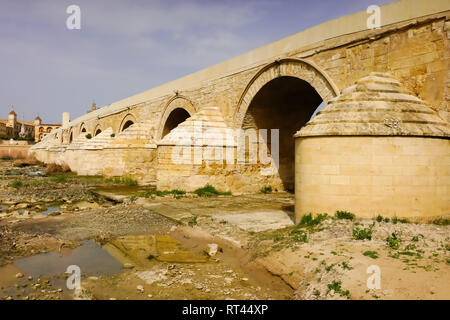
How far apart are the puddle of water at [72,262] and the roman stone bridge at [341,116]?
3.19 m

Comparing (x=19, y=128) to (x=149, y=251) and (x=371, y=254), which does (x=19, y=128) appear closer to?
(x=149, y=251)

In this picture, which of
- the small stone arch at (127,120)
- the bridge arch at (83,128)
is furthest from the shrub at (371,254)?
the bridge arch at (83,128)

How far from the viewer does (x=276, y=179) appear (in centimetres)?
1225

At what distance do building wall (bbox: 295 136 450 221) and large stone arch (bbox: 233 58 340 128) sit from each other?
9.03 feet

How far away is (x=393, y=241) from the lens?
176 inches

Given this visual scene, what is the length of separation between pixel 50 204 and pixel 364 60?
9107 mm

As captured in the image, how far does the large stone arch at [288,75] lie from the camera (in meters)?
8.22

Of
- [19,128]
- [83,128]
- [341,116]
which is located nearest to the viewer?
[341,116]

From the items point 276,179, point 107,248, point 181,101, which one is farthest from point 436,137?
point 181,101

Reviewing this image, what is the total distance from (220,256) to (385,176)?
276 centimetres

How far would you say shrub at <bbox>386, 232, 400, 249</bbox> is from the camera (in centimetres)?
436

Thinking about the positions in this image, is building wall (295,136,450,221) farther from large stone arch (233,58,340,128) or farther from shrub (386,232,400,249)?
large stone arch (233,58,340,128)

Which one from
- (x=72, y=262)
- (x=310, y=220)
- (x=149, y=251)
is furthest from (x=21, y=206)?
(x=310, y=220)

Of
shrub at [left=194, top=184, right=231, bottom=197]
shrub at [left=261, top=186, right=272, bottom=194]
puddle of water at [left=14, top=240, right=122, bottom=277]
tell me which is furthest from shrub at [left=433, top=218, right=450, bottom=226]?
shrub at [left=261, top=186, right=272, bottom=194]
